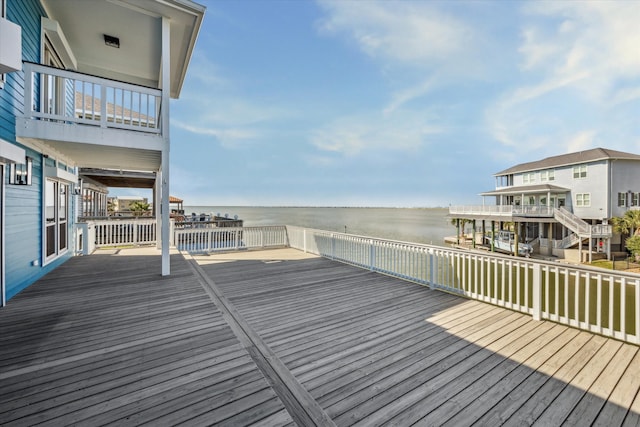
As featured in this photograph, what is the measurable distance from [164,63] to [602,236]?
26217 mm

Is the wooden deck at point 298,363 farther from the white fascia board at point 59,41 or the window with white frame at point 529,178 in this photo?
the window with white frame at point 529,178

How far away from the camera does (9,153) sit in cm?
314

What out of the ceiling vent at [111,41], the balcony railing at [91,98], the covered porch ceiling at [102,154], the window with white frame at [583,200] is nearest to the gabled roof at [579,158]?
the window with white frame at [583,200]

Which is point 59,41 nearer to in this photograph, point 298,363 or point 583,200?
point 298,363

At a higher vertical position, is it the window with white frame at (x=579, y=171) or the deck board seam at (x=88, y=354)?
the window with white frame at (x=579, y=171)

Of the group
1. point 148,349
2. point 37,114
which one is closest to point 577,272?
point 148,349

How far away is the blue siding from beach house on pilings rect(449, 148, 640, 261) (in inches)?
973

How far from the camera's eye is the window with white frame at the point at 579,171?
1945cm

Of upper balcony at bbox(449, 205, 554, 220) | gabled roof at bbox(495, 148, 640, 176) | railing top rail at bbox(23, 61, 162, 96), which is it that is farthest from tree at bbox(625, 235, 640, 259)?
railing top rail at bbox(23, 61, 162, 96)

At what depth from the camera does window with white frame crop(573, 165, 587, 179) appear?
63.8 ft

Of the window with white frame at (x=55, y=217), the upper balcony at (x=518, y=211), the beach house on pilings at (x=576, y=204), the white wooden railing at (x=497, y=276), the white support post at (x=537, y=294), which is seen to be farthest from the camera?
the upper balcony at (x=518, y=211)

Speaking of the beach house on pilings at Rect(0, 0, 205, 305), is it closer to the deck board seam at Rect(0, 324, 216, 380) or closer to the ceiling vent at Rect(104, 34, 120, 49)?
the ceiling vent at Rect(104, 34, 120, 49)

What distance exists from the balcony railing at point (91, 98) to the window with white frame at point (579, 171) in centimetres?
2750

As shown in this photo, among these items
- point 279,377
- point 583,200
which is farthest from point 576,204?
point 279,377
